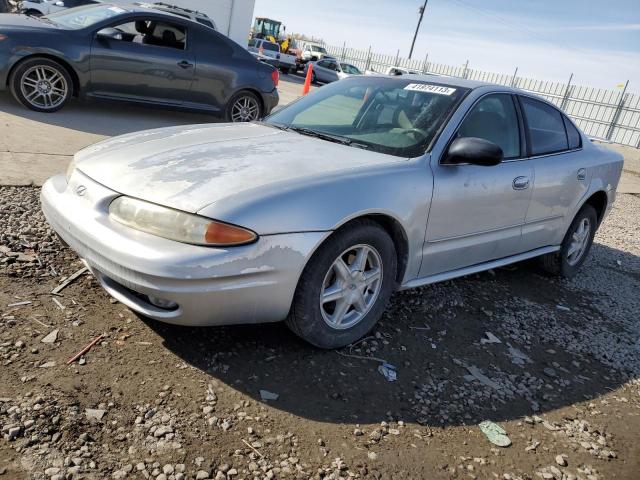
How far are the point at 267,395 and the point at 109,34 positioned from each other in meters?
6.52

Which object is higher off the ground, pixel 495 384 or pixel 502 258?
pixel 502 258

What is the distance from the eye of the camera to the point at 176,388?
99.2 inches

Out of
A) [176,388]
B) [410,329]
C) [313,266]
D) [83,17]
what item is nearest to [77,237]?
[176,388]

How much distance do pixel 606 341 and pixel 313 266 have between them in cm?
248

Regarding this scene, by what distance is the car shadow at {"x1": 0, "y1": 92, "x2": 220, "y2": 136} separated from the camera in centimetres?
710

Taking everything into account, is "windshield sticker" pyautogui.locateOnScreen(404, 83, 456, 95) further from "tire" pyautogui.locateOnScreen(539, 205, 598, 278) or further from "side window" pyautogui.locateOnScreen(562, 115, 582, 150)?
"tire" pyautogui.locateOnScreen(539, 205, 598, 278)

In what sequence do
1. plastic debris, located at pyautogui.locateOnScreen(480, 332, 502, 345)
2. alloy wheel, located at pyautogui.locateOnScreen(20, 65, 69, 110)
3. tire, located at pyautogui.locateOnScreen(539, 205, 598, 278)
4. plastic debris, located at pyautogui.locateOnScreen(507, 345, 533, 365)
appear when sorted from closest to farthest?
1. plastic debris, located at pyautogui.locateOnScreen(507, 345, 533, 365)
2. plastic debris, located at pyautogui.locateOnScreen(480, 332, 502, 345)
3. tire, located at pyautogui.locateOnScreen(539, 205, 598, 278)
4. alloy wheel, located at pyautogui.locateOnScreen(20, 65, 69, 110)

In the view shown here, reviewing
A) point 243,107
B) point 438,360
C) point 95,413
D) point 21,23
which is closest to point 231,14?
point 243,107

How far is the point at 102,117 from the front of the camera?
26.2ft

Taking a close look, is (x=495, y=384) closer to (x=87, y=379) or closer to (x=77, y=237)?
(x=87, y=379)

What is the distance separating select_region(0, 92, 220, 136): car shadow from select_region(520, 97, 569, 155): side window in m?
5.06

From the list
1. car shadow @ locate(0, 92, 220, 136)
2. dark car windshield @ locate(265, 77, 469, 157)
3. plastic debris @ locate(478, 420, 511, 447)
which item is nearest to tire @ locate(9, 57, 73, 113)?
car shadow @ locate(0, 92, 220, 136)

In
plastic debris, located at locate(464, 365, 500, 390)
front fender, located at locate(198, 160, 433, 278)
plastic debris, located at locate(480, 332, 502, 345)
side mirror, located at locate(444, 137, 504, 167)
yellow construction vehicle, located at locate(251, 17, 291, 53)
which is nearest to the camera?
front fender, located at locate(198, 160, 433, 278)

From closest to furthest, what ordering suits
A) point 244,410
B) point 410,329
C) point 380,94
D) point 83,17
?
point 244,410 < point 410,329 < point 380,94 < point 83,17
